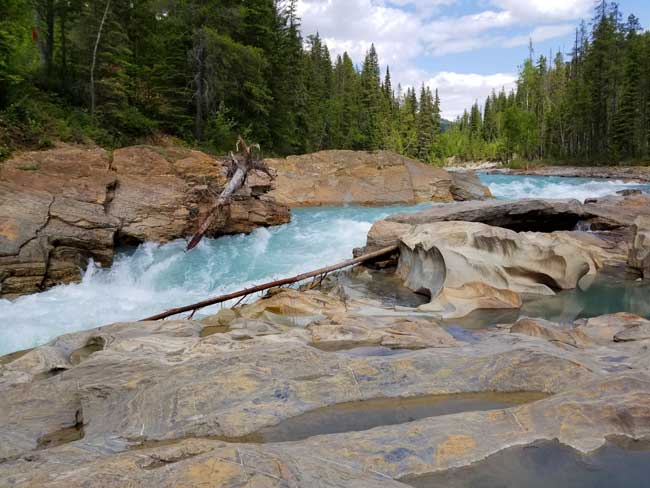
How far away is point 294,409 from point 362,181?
20.1 meters

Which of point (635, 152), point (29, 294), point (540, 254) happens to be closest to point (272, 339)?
point (29, 294)

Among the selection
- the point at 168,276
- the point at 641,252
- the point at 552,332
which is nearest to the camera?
the point at 552,332

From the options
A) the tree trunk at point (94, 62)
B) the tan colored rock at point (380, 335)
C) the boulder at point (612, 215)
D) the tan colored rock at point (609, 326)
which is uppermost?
the tree trunk at point (94, 62)

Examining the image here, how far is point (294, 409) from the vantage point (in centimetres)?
332

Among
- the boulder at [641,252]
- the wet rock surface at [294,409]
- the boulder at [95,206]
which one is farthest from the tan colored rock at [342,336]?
the boulder at [641,252]

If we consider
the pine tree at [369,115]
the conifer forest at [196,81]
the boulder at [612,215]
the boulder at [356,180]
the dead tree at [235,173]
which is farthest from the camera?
the pine tree at [369,115]

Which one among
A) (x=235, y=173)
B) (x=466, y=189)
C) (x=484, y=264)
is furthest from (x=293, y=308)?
(x=466, y=189)

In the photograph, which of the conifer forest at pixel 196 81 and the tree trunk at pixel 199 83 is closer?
the conifer forest at pixel 196 81

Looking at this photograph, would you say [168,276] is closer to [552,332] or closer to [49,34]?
[552,332]

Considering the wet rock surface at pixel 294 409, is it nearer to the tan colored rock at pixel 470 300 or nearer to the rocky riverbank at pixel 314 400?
the rocky riverbank at pixel 314 400

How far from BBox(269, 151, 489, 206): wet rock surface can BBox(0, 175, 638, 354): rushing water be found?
542 centimetres

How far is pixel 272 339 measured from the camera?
16.9 feet

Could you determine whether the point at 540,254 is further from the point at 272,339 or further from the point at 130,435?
the point at 130,435

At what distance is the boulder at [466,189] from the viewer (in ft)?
75.9
